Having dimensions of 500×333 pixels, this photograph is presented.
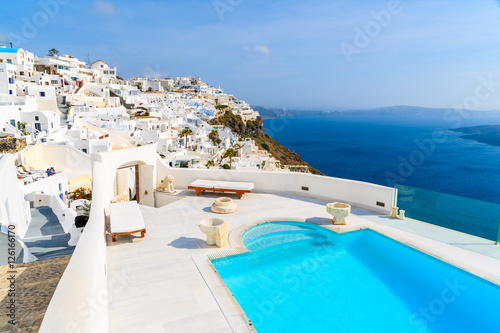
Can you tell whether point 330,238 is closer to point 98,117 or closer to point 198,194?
point 198,194

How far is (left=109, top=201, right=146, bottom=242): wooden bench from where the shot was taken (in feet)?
22.3

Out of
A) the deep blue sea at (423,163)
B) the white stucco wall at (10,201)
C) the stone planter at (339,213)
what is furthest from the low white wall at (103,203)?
the deep blue sea at (423,163)

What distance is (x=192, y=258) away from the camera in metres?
6.33

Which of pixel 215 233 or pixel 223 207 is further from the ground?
pixel 223 207

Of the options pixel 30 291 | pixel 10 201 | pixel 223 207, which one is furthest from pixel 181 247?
pixel 10 201

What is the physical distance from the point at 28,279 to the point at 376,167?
81.4 meters

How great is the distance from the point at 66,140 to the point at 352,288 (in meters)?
31.5

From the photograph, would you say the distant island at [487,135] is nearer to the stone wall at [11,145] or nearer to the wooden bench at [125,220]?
the stone wall at [11,145]

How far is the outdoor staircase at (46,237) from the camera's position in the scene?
9.77m

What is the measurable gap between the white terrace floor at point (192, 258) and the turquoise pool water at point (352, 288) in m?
0.42

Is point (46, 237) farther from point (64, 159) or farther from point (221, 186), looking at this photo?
point (64, 159)

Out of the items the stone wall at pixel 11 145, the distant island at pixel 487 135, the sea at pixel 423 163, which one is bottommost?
the sea at pixel 423 163

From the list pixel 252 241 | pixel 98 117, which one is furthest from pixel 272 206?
pixel 98 117

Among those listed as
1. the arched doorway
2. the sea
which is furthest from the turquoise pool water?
the sea
